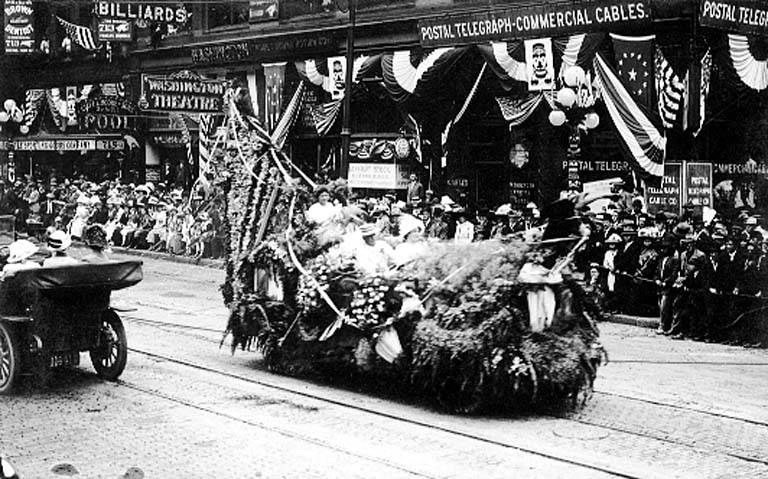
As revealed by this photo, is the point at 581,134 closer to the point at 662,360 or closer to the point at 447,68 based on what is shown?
the point at 447,68

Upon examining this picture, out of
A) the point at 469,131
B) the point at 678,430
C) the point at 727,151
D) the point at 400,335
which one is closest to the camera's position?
the point at 678,430

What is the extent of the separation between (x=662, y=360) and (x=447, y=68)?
10.6 m

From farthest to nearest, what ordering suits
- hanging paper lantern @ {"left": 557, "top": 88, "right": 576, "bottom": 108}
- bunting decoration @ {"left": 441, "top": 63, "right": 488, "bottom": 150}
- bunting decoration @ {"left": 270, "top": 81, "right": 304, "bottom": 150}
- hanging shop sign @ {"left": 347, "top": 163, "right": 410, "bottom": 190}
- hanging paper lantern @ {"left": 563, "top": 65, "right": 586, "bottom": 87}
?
bunting decoration @ {"left": 270, "top": 81, "right": 304, "bottom": 150} → hanging shop sign @ {"left": 347, "top": 163, "right": 410, "bottom": 190} → bunting decoration @ {"left": 441, "top": 63, "right": 488, "bottom": 150} → hanging paper lantern @ {"left": 563, "top": 65, "right": 586, "bottom": 87} → hanging paper lantern @ {"left": 557, "top": 88, "right": 576, "bottom": 108}

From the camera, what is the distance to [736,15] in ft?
58.9

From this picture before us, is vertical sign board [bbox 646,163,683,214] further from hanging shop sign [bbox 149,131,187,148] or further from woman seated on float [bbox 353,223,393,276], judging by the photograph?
hanging shop sign [bbox 149,131,187,148]

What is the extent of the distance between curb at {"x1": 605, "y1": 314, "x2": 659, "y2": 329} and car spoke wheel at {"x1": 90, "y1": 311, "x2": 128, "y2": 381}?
809cm

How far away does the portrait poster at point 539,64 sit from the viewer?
20.0 meters

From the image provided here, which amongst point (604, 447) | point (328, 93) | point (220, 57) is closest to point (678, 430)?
point (604, 447)

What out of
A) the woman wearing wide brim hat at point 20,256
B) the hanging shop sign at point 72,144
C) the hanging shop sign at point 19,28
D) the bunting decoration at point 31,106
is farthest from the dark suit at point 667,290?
the bunting decoration at point 31,106

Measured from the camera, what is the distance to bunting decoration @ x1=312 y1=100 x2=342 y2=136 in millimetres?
25891

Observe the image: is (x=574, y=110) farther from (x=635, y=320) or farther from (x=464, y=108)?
(x=635, y=320)

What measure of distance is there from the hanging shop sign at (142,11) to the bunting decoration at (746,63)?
16.2 metres

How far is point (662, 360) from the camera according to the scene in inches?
517

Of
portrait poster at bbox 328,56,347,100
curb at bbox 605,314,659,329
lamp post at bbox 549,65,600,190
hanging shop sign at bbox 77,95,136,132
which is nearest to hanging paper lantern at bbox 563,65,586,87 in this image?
lamp post at bbox 549,65,600,190
